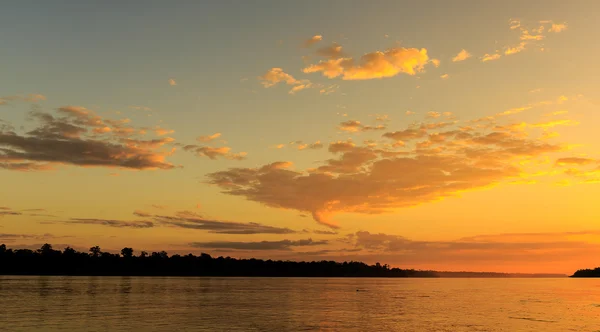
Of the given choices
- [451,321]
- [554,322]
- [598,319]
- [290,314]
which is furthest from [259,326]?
[598,319]

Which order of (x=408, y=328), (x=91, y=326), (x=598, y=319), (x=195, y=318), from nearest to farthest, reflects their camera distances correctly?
(x=91, y=326) → (x=408, y=328) → (x=195, y=318) → (x=598, y=319)

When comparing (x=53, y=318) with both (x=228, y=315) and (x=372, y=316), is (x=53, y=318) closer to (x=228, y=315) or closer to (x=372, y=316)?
(x=228, y=315)

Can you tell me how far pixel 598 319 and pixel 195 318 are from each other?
194 ft

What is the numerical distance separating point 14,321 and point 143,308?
23495 mm

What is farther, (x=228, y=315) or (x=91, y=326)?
(x=228, y=315)

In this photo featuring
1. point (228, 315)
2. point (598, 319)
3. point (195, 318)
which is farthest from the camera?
point (598, 319)

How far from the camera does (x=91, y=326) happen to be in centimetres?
5847

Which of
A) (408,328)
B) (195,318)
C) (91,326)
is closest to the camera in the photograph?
(91,326)

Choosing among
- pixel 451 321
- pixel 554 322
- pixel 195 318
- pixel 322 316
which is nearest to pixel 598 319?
pixel 554 322

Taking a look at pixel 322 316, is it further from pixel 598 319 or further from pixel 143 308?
pixel 598 319

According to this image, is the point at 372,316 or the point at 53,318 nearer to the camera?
the point at 53,318

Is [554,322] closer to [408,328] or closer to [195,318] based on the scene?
[408,328]

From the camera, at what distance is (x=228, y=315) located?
73.4 meters

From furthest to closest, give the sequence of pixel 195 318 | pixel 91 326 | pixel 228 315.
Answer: pixel 228 315 → pixel 195 318 → pixel 91 326
